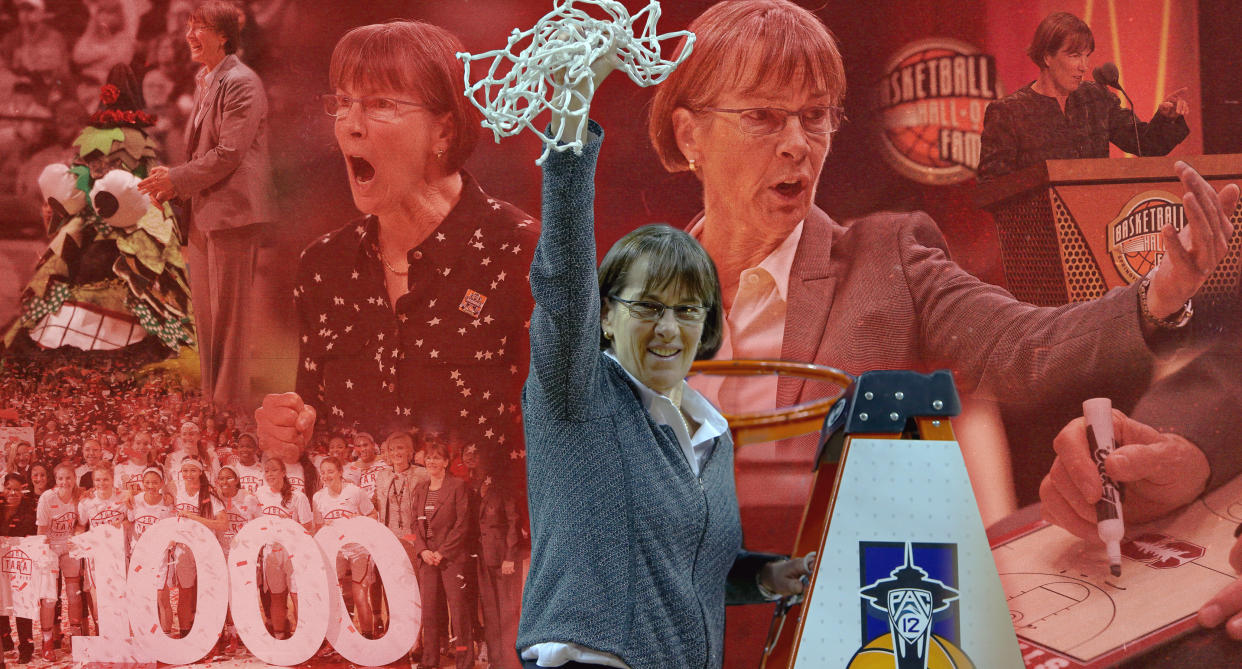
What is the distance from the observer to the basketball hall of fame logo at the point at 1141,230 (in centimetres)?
296

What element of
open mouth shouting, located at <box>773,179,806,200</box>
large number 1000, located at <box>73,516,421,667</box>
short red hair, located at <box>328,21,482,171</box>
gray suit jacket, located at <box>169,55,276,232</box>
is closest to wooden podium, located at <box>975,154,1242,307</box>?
open mouth shouting, located at <box>773,179,806,200</box>

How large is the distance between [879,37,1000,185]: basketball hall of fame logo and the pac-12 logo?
1.58m

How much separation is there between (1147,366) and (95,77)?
3.51 meters

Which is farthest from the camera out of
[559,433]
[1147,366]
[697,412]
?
[1147,366]

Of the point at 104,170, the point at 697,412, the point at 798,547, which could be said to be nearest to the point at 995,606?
the point at 798,547

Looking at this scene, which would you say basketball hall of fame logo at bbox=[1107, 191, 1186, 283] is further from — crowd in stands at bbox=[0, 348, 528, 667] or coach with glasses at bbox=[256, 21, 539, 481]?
crowd in stands at bbox=[0, 348, 528, 667]

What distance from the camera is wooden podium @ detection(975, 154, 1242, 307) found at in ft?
9.70

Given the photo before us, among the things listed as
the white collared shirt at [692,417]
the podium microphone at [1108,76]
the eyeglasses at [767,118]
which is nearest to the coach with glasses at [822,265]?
the eyeglasses at [767,118]

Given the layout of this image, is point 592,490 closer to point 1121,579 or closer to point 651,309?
point 651,309

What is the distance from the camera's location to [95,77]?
124 inches

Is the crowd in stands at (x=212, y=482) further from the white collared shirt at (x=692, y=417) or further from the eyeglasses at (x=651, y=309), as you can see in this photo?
the eyeglasses at (x=651, y=309)

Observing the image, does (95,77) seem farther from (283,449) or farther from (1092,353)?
(1092,353)

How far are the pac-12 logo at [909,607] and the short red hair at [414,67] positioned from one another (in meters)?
1.91

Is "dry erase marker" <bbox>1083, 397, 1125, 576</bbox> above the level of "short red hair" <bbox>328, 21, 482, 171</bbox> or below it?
below
